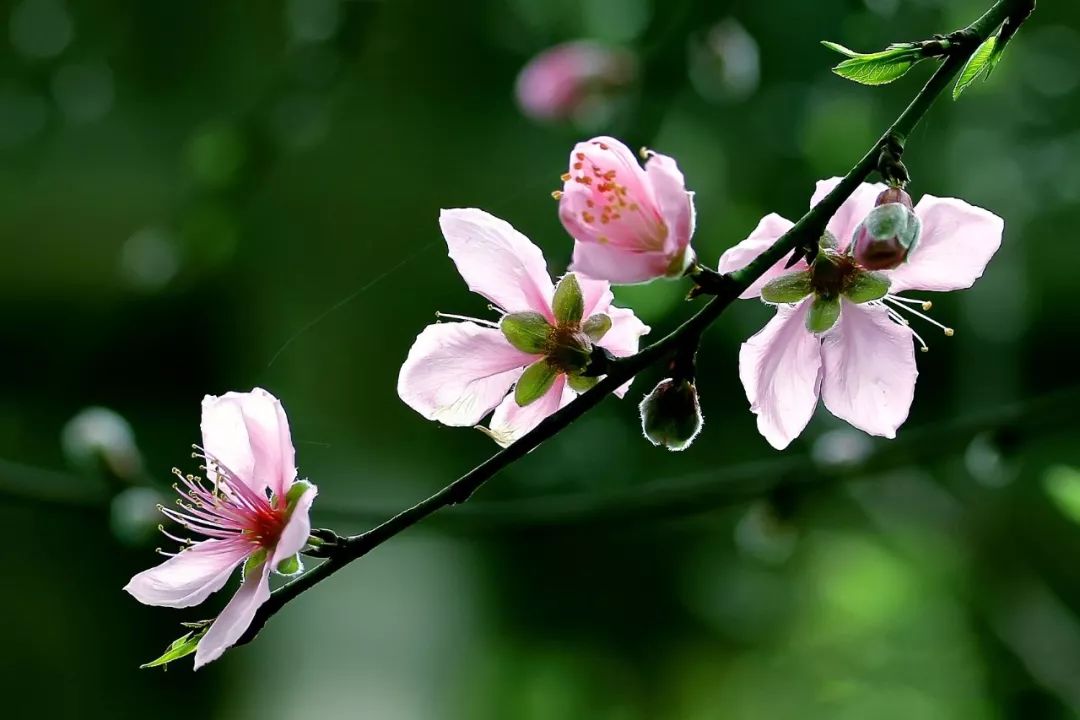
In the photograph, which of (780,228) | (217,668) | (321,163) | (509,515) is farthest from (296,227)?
(780,228)

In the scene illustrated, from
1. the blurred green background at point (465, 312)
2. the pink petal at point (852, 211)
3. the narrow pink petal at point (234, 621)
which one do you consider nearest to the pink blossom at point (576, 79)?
the blurred green background at point (465, 312)

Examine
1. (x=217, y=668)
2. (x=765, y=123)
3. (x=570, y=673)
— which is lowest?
(x=570, y=673)

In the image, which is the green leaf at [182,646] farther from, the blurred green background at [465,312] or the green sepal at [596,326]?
the blurred green background at [465,312]

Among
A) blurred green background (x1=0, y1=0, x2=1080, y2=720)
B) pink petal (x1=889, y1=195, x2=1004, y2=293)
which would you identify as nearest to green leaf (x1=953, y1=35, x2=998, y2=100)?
pink petal (x1=889, y1=195, x2=1004, y2=293)

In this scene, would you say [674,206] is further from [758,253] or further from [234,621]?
[234,621]

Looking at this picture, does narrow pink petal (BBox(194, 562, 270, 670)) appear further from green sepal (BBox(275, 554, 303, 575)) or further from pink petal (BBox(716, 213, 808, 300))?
pink petal (BBox(716, 213, 808, 300))

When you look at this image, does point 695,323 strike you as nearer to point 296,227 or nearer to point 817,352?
point 817,352
